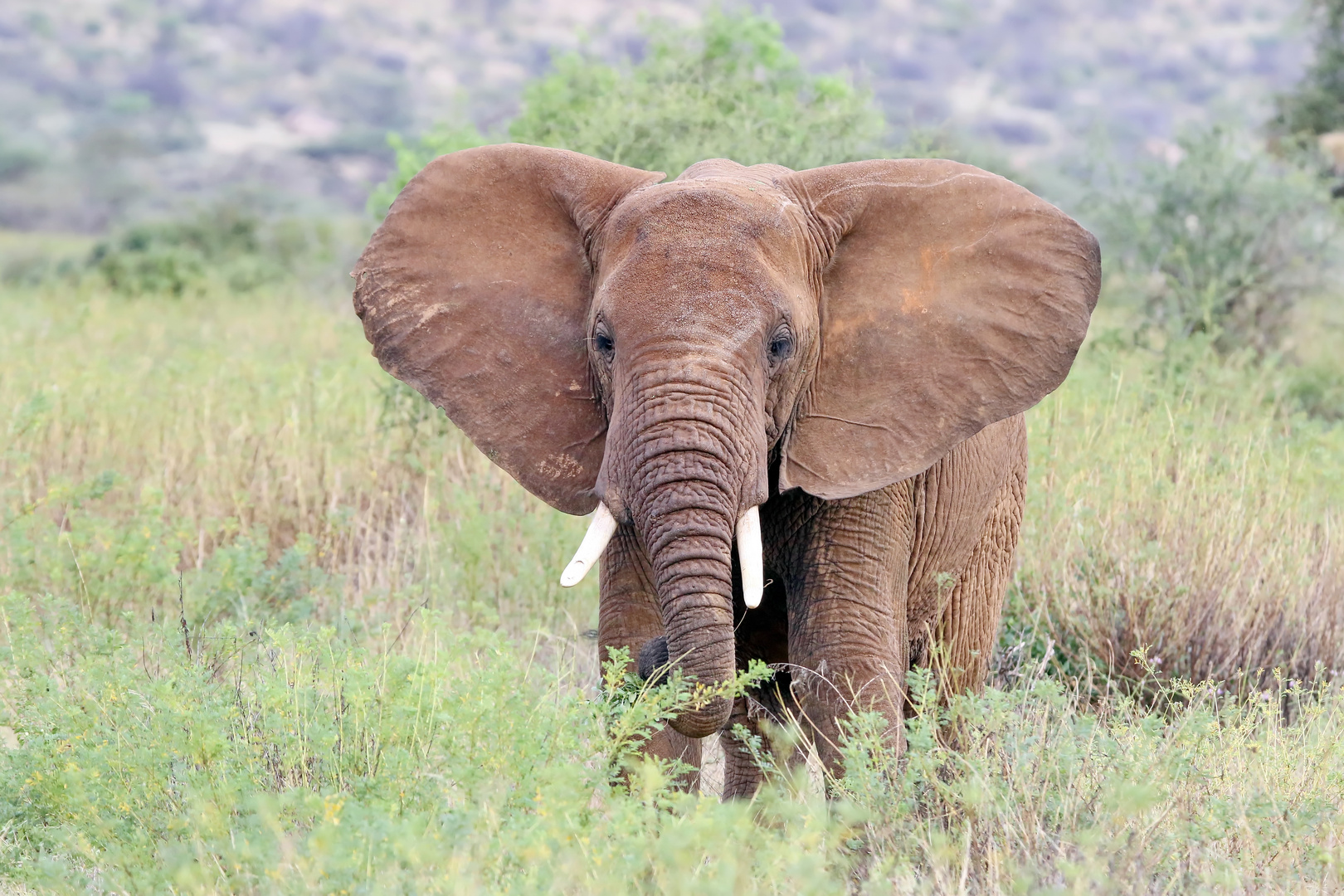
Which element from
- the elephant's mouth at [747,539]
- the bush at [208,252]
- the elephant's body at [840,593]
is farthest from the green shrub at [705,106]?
the bush at [208,252]

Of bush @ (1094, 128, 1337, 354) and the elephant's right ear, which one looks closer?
the elephant's right ear

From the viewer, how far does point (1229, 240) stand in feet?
38.8

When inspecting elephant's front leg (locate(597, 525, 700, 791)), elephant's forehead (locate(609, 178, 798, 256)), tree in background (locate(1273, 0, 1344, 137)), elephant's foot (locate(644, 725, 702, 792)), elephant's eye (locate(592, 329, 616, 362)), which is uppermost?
tree in background (locate(1273, 0, 1344, 137))

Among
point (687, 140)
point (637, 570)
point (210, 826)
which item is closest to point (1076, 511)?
point (637, 570)

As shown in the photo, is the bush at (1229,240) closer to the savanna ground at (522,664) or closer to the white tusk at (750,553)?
the savanna ground at (522,664)

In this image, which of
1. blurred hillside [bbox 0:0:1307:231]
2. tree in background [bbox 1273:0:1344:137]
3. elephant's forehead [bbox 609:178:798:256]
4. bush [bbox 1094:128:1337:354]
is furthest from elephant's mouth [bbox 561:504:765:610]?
blurred hillside [bbox 0:0:1307:231]

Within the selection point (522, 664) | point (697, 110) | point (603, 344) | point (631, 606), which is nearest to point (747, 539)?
point (631, 606)

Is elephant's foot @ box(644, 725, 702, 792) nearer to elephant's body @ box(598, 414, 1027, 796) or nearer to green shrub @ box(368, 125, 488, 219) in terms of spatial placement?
elephant's body @ box(598, 414, 1027, 796)

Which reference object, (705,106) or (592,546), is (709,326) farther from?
(705,106)

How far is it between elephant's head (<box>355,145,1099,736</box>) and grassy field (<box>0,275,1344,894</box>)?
52 centimetres

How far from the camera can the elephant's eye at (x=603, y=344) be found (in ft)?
14.4

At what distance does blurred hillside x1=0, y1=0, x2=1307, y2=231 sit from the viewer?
231ft

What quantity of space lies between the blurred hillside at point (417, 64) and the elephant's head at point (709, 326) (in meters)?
56.5

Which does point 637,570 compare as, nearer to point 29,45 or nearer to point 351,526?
point 351,526
